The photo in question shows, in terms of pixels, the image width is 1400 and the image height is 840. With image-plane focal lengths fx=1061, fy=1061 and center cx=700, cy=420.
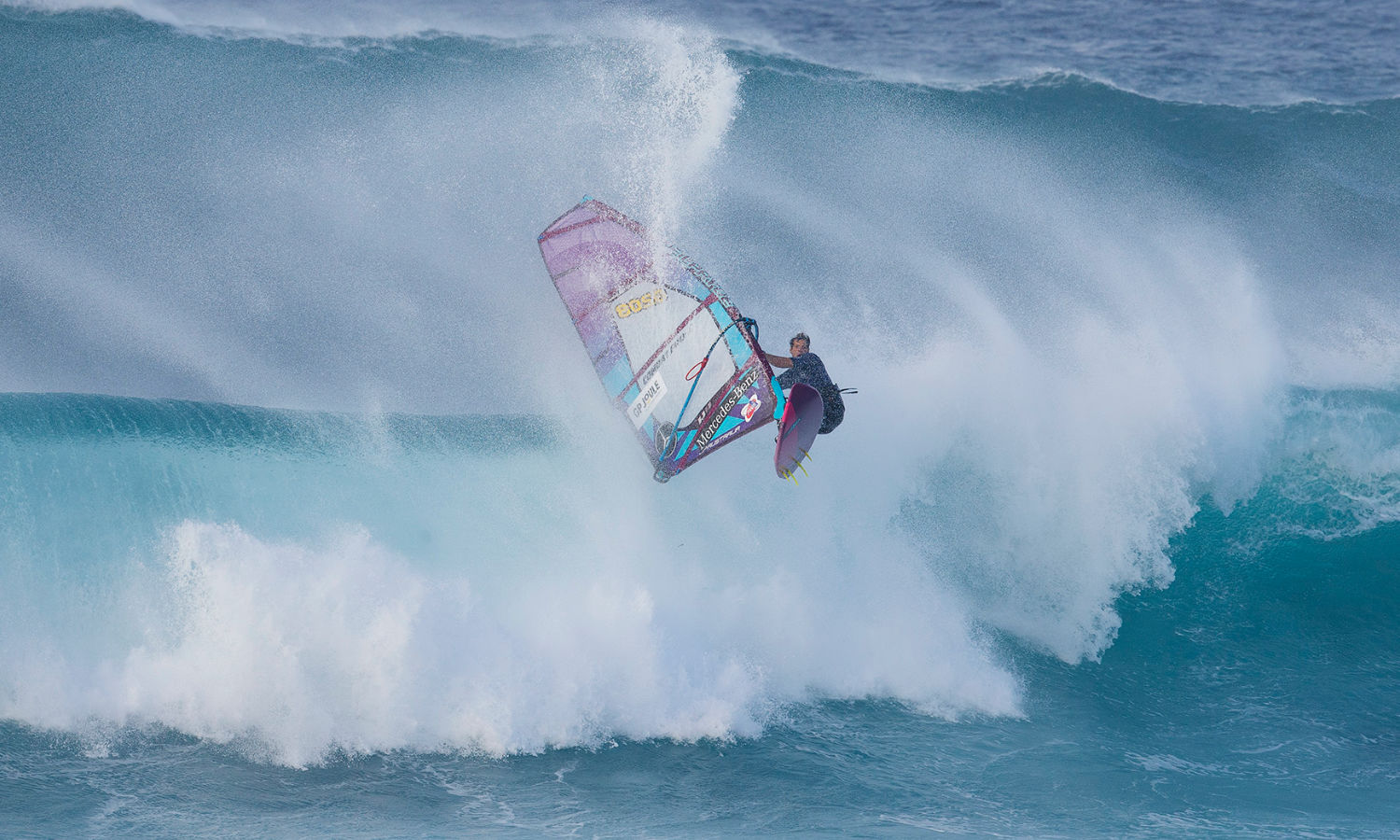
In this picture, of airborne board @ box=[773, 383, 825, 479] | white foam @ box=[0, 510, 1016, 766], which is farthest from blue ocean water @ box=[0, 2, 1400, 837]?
airborne board @ box=[773, 383, 825, 479]

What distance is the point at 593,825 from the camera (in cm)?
741

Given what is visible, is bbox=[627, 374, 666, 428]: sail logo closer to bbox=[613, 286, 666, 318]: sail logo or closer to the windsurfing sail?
the windsurfing sail

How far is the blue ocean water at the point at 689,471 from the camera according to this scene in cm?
814

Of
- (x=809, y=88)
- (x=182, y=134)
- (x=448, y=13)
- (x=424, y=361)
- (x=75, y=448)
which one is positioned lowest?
(x=75, y=448)

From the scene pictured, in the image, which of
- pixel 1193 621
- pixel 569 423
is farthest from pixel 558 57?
pixel 1193 621

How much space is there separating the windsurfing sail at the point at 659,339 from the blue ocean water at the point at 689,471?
4.56 ft

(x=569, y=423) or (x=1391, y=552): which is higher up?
(x=569, y=423)

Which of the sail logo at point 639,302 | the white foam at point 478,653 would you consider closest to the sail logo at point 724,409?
the sail logo at point 639,302

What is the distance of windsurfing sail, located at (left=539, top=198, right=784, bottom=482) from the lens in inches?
329

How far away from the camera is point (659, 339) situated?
895cm

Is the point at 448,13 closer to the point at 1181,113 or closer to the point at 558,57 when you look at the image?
the point at 558,57

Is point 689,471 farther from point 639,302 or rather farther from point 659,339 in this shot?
point 639,302

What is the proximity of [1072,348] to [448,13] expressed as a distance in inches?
371

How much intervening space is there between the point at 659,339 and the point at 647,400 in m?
0.53
